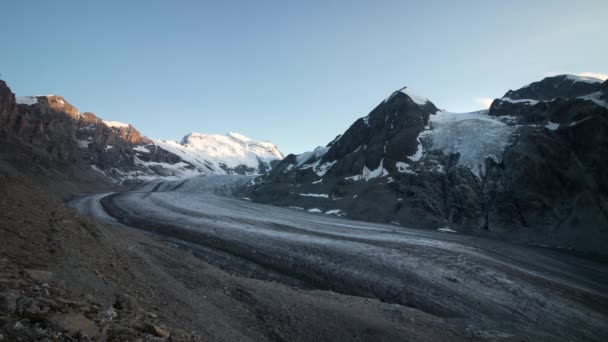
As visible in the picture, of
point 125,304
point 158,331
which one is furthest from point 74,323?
point 125,304

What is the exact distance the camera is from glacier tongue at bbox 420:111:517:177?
265ft

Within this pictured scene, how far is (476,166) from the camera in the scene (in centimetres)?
7969

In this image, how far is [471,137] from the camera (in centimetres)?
8938

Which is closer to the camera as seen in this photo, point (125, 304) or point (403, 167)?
point (125, 304)

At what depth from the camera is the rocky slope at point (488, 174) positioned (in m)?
62.2

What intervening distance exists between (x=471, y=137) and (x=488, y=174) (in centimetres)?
1622

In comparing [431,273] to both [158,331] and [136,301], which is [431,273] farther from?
[158,331]

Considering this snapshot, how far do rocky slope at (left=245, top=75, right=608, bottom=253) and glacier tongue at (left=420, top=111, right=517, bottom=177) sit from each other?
244 mm

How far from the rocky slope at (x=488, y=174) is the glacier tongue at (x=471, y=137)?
0.80 feet

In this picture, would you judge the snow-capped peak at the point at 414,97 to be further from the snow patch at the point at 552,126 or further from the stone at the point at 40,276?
the stone at the point at 40,276

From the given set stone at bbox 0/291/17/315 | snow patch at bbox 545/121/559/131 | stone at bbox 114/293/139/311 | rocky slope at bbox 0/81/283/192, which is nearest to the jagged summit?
snow patch at bbox 545/121/559/131

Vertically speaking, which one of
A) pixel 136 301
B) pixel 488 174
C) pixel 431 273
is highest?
pixel 488 174

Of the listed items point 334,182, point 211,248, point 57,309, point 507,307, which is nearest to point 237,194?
point 334,182

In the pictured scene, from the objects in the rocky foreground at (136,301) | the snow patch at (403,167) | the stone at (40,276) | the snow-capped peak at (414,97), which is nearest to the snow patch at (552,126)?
the snow patch at (403,167)
